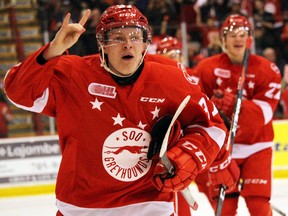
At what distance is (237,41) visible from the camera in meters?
3.69

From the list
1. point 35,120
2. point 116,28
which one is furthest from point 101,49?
point 35,120

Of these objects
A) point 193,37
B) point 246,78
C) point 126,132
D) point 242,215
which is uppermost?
point 126,132

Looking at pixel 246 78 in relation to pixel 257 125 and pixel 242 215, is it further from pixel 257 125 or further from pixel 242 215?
pixel 242 215

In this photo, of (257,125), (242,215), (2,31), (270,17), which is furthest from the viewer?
(270,17)

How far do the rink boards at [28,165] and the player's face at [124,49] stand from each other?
151 inches

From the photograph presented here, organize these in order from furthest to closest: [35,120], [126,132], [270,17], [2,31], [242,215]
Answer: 1. [270,17]
2. [2,31]
3. [35,120]
4. [242,215]
5. [126,132]

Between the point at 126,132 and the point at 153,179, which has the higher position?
the point at 126,132

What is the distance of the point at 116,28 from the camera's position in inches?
86.7

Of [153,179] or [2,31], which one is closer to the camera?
[153,179]

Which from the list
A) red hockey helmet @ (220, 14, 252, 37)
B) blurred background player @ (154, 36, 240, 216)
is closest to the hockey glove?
blurred background player @ (154, 36, 240, 216)

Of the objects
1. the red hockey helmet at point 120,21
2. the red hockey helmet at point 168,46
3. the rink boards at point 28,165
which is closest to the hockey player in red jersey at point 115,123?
the red hockey helmet at point 120,21

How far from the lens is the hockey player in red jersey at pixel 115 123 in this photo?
2.18 metres

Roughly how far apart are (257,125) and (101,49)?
168cm

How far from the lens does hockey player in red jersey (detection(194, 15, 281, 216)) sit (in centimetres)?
361
